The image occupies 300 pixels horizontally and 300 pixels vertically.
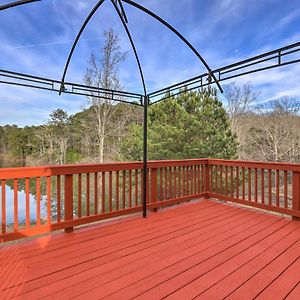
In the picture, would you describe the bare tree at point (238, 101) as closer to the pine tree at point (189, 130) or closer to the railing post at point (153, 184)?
the pine tree at point (189, 130)

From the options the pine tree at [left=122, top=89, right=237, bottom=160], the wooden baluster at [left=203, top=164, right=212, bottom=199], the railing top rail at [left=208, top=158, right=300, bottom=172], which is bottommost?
the wooden baluster at [left=203, top=164, right=212, bottom=199]

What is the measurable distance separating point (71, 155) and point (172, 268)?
14.8 m

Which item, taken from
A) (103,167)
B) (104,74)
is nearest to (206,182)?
(103,167)

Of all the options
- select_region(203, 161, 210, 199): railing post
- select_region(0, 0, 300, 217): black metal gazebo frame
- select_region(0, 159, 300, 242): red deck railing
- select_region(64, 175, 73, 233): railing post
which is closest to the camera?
select_region(0, 0, 300, 217): black metal gazebo frame

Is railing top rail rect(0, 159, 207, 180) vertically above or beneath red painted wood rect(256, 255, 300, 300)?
above

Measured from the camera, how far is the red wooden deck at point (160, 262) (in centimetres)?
174

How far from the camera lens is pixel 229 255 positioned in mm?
2316

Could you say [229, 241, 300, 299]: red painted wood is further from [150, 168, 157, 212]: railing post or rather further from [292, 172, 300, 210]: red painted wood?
[150, 168, 157, 212]: railing post

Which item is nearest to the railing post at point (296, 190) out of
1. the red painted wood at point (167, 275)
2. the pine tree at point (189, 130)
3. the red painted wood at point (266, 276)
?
the red painted wood at point (266, 276)

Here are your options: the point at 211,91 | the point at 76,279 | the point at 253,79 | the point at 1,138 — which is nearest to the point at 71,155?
the point at 1,138

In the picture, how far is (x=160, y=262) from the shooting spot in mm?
2174

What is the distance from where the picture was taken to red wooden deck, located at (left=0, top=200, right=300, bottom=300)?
174cm

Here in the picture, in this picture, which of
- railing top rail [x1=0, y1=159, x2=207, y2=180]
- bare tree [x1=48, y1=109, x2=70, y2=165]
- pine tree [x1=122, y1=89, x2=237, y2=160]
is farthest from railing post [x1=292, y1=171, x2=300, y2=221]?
bare tree [x1=48, y1=109, x2=70, y2=165]

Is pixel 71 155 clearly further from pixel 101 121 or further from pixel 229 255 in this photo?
pixel 229 255
